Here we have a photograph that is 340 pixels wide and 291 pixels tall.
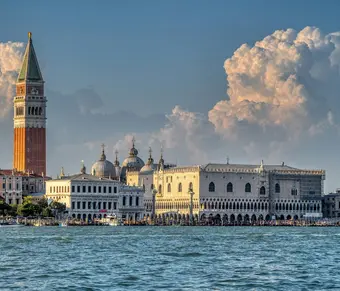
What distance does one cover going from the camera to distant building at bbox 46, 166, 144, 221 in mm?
191750

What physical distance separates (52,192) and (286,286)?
139m

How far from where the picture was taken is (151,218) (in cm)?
19975

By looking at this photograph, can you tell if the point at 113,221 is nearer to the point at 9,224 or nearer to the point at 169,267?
the point at 9,224

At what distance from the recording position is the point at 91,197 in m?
193

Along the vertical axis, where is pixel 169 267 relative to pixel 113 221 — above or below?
below

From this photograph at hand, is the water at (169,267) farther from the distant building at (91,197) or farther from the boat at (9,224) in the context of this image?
the distant building at (91,197)

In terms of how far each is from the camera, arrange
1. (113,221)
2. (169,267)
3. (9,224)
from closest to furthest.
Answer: (169,267), (9,224), (113,221)

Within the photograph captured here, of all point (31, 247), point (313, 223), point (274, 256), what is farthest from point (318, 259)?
point (313, 223)

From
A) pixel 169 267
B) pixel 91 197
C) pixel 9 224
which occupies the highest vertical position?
pixel 91 197

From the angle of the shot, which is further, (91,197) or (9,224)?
(91,197)

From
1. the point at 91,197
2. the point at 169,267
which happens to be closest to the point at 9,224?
the point at 91,197

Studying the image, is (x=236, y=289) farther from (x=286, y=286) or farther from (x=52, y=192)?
(x=52, y=192)

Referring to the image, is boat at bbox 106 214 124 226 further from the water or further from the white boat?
the water

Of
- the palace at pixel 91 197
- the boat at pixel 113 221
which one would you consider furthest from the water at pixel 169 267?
the palace at pixel 91 197
